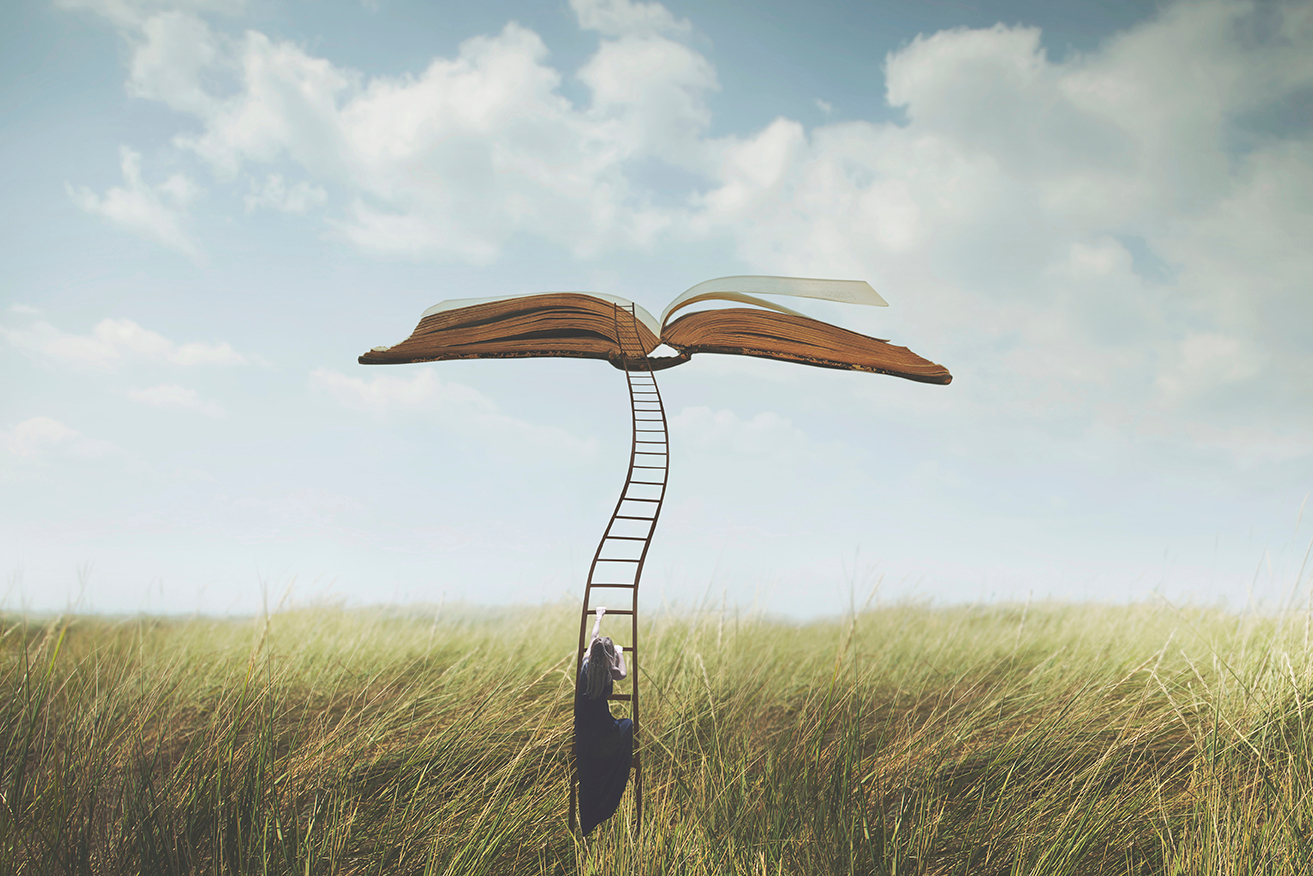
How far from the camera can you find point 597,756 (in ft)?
7.41

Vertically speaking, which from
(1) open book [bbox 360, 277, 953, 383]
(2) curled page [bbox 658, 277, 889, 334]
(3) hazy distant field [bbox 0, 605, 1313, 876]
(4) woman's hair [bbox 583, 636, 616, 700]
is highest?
(2) curled page [bbox 658, 277, 889, 334]

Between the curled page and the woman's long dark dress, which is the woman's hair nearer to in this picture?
the woman's long dark dress

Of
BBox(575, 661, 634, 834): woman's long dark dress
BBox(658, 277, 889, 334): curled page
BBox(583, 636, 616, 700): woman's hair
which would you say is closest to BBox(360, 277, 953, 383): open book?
BBox(658, 277, 889, 334): curled page

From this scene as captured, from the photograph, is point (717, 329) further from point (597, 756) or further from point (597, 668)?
point (597, 756)

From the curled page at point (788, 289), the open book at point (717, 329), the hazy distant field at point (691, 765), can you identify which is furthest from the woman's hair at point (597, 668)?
the curled page at point (788, 289)

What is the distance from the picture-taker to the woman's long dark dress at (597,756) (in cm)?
223

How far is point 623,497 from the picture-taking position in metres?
2.56

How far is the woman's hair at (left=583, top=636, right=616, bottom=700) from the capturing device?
221 cm

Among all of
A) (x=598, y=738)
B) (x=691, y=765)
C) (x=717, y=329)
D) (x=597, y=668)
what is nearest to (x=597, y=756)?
(x=598, y=738)

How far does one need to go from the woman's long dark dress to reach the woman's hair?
1 cm

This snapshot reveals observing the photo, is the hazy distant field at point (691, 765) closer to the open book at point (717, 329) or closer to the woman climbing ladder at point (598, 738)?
the woman climbing ladder at point (598, 738)

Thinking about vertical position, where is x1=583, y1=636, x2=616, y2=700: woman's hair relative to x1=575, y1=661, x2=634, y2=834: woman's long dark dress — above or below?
above

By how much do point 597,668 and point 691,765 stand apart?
1.10m

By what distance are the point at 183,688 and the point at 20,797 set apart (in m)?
1.49
